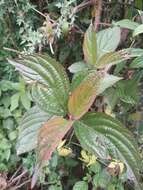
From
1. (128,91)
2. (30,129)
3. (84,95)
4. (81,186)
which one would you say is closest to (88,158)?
(81,186)

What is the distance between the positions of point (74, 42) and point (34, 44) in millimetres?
124

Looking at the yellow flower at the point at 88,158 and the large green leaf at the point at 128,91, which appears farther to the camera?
the yellow flower at the point at 88,158

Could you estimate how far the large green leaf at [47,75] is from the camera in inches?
30.5

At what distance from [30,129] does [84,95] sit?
164mm

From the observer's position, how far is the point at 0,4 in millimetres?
1163

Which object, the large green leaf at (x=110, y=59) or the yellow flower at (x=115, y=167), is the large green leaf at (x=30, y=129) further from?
the yellow flower at (x=115, y=167)

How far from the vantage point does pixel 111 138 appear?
31.0 inches

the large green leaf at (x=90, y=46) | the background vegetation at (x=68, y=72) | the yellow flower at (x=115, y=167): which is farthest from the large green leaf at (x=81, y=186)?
the large green leaf at (x=90, y=46)

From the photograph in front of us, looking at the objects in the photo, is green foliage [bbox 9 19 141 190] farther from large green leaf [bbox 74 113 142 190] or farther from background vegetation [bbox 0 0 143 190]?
background vegetation [bbox 0 0 143 190]

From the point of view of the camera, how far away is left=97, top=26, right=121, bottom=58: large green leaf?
2.97 ft

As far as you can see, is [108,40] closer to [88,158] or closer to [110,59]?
[110,59]

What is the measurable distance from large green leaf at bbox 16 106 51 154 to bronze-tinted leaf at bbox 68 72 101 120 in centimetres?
10

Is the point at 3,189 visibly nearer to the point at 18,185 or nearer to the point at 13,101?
the point at 18,185

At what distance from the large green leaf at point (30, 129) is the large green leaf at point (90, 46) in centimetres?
15
